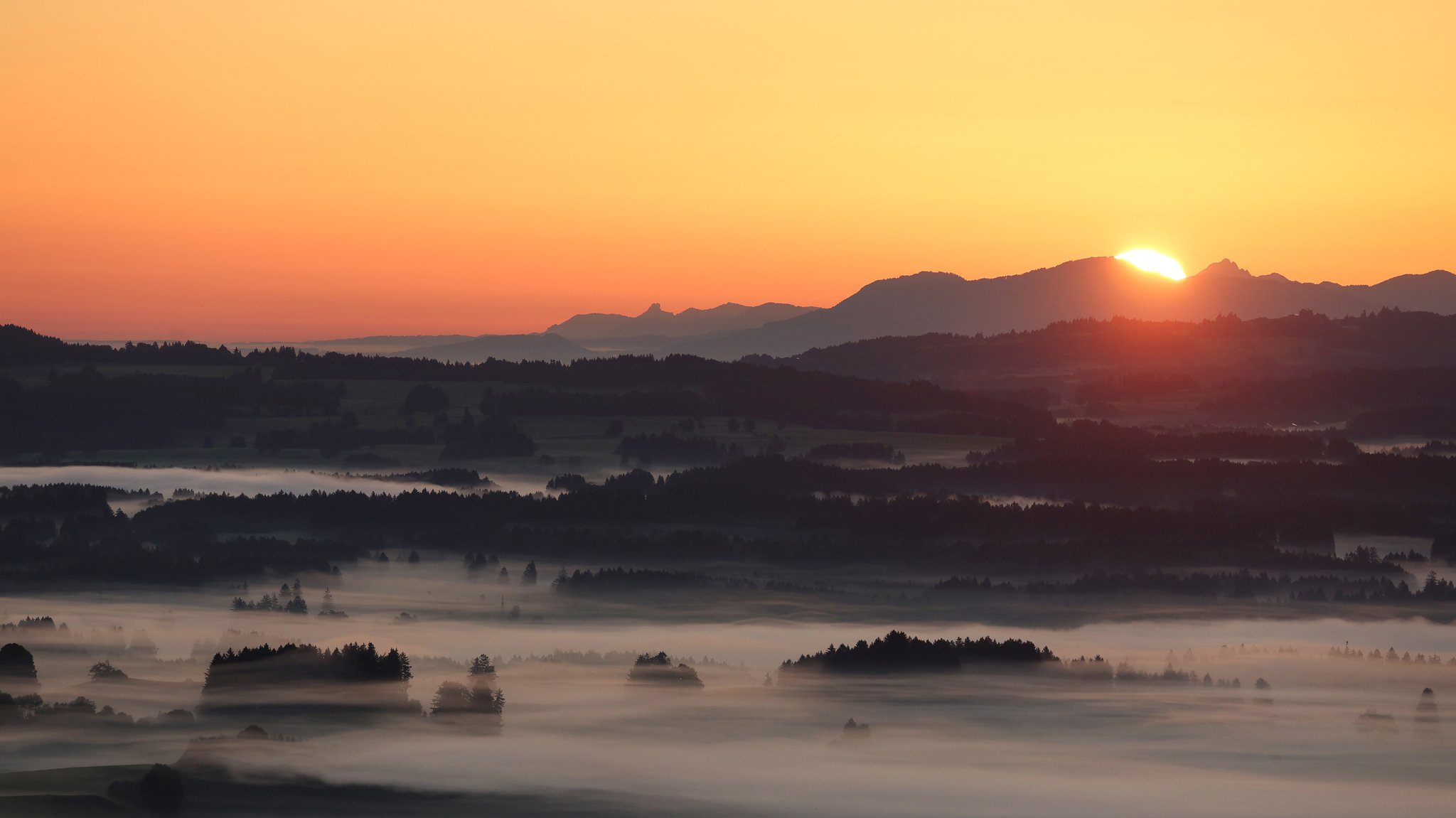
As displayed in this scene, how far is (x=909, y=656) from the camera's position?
90.8 metres

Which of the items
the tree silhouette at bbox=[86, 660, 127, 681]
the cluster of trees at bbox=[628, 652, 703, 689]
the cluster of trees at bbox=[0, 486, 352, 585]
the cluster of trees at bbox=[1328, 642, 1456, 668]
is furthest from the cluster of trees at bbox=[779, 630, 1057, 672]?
the cluster of trees at bbox=[0, 486, 352, 585]

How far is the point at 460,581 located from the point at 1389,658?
225ft

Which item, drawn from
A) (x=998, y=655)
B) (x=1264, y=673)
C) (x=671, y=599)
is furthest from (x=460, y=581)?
(x=1264, y=673)

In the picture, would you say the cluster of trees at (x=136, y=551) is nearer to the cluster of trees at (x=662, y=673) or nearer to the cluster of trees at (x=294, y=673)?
the cluster of trees at (x=662, y=673)

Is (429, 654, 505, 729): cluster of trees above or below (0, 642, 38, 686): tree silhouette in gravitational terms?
below

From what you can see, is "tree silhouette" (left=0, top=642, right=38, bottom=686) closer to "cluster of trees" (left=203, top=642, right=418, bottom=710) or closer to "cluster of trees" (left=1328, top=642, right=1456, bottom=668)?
"cluster of trees" (left=203, top=642, right=418, bottom=710)

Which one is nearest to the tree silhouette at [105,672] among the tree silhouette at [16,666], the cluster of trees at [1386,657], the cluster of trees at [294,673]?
the tree silhouette at [16,666]

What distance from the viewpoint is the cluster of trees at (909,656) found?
8631 cm

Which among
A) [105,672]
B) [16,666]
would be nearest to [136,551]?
[105,672]

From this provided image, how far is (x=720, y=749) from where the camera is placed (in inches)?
2277

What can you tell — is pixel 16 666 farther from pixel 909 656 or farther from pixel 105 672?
pixel 909 656

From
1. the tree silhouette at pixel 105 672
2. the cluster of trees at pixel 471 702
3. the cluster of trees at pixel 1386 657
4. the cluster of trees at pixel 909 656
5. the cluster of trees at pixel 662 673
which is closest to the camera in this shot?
the cluster of trees at pixel 471 702

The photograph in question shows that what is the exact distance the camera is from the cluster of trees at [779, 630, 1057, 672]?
8631cm

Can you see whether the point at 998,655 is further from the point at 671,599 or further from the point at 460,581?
the point at 460,581
